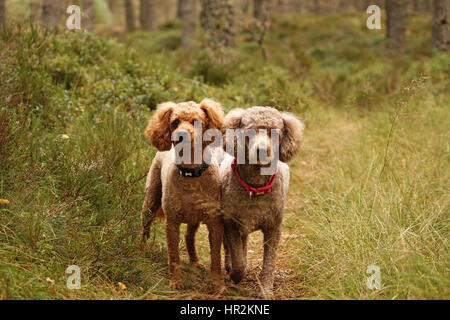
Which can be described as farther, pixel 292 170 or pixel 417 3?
pixel 417 3

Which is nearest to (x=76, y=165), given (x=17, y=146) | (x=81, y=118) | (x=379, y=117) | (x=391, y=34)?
(x=17, y=146)

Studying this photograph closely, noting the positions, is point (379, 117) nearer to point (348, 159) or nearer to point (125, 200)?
point (348, 159)

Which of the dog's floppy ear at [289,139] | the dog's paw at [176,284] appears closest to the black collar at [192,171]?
the dog's floppy ear at [289,139]

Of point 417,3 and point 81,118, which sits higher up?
point 417,3

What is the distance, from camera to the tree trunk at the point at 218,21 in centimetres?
966

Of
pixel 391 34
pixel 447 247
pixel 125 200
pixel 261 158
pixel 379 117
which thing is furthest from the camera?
pixel 391 34

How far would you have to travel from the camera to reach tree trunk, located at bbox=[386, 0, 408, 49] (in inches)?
474

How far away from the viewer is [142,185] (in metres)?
4.00

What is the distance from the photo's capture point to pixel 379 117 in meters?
6.37

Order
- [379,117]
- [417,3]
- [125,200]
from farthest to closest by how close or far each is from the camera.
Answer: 1. [417,3]
2. [379,117]
3. [125,200]

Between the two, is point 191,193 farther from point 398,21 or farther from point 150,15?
point 150,15

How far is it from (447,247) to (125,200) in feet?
7.94

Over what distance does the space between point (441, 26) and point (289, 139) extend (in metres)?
9.02

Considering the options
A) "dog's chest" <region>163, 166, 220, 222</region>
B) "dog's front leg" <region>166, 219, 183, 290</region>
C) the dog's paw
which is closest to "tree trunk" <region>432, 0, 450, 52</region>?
"dog's chest" <region>163, 166, 220, 222</region>
